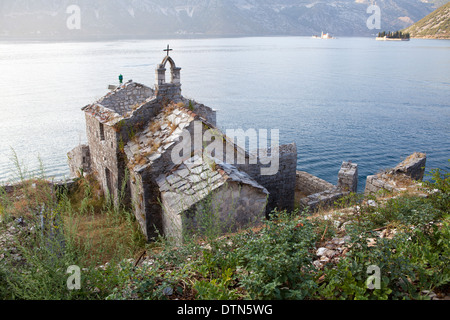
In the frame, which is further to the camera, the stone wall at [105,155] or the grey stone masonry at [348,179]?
the grey stone masonry at [348,179]

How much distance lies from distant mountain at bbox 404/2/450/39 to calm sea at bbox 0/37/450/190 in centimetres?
10855

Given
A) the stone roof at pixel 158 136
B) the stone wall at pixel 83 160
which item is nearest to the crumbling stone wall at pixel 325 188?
the stone roof at pixel 158 136

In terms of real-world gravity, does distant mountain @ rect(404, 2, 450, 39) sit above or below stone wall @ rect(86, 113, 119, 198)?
above

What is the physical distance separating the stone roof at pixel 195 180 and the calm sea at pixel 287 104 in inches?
167

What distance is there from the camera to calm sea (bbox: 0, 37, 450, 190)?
29969 mm

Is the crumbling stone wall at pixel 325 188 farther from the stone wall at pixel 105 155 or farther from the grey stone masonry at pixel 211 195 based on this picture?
the stone wall at pixel 105 155

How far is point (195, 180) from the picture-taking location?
10.2 meters

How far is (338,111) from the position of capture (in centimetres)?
4428

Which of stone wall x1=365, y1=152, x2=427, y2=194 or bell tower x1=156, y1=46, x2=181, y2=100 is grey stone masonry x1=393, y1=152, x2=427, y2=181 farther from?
bell tower x1=156, y1=46, x2=181, y2=100

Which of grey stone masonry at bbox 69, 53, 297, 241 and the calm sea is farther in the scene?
the calm sea

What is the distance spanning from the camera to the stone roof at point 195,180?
956cm

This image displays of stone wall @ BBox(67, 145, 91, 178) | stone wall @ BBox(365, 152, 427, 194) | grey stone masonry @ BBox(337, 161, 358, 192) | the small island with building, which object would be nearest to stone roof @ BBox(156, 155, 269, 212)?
stone wall @ BBox(365, 152, 427, 194)

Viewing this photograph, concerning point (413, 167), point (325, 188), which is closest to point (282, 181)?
point (325, 188)
